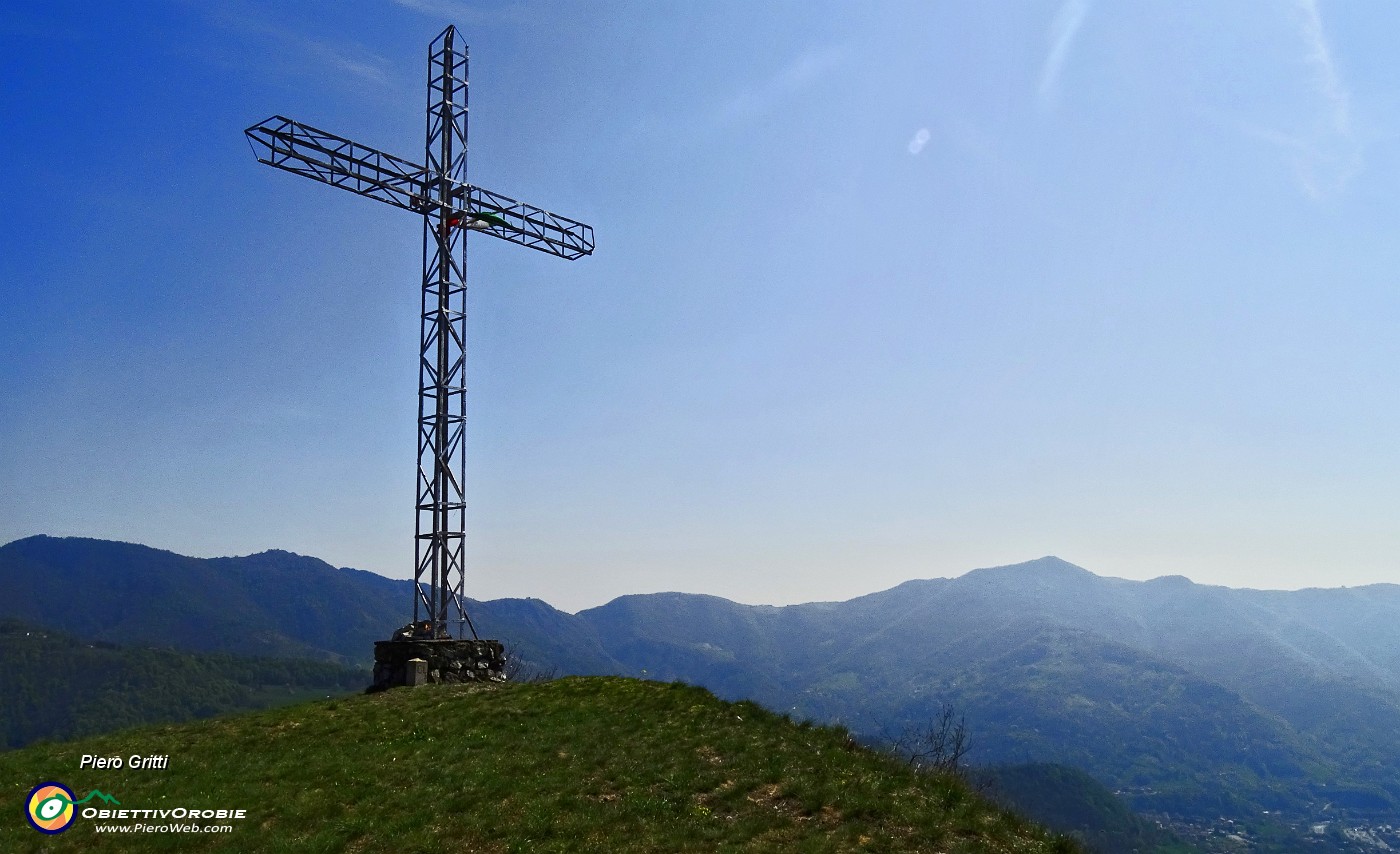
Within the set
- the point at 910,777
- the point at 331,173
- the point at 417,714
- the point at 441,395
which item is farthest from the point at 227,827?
the point at 331,173

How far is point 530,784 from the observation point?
2005cm

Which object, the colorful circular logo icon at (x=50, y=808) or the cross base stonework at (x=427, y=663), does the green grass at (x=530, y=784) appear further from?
the cross base stonework at (x=427, y=663)

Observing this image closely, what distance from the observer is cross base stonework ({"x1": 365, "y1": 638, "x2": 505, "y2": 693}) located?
32.8m

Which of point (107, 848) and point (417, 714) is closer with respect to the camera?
point (107, 848)

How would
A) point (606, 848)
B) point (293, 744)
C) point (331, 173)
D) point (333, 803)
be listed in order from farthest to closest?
point (331, 173)
point (293, 744)
point (333, 803)
point (606, 848)

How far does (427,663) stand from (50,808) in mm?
13931

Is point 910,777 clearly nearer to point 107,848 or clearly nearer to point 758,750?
point 758,750

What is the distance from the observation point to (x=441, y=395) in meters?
37.8

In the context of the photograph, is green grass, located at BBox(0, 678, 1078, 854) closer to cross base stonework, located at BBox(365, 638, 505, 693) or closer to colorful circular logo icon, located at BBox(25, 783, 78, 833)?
colorful circular logo icon, located at BBox(25, 783, 78, 833)

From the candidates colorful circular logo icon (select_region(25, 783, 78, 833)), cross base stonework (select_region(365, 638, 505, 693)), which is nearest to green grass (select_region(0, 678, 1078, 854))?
colorful circular logo icon (select_region(25, 783, 78, 833))

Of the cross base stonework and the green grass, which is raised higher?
the cross base stonework

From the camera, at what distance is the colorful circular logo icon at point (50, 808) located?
19.3m

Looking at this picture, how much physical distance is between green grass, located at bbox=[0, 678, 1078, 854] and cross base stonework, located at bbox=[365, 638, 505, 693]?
5400 millimetres

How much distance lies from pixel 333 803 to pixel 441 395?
69.0 feet
